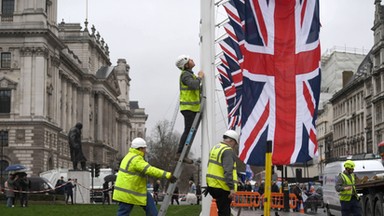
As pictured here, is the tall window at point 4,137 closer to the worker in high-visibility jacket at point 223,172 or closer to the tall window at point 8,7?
the tall window at point 8,7

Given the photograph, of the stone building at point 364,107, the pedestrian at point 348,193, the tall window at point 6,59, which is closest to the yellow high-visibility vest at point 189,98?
the pedestrian at point 348,193

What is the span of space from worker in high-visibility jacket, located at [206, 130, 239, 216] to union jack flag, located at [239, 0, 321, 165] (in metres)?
1.39

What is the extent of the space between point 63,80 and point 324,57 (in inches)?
1949

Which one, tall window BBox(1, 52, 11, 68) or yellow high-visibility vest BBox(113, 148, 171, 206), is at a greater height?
tall window BBox(1, 52, 11, 68)

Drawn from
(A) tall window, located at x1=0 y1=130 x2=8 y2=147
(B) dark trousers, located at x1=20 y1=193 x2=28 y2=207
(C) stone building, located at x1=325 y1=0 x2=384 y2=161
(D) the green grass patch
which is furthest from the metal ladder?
(A) tall window, located at x1=0 y1=130 x2=8 y2=147

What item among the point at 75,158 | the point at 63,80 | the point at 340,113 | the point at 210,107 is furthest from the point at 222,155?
the point at 340,113

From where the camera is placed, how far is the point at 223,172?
1121 cm

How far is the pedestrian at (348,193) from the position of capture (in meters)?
16.1

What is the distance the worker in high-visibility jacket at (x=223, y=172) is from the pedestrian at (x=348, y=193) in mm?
5575

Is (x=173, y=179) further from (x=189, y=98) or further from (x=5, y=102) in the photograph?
(x=5, y=102)

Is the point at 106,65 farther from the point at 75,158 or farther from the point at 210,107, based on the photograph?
the point at 210,107

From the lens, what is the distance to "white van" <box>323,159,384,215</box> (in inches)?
894

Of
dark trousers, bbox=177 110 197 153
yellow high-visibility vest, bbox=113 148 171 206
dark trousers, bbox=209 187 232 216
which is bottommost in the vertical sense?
dark trousers, bbox=209 187 232 216

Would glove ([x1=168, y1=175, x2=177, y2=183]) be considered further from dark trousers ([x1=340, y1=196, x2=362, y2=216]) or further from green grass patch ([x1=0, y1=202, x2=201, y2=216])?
green grass patch ([x1=0, y1=202, x2=201, y2=216])
